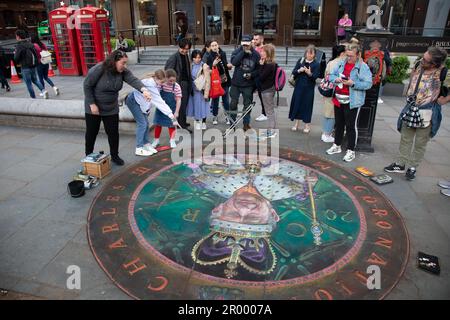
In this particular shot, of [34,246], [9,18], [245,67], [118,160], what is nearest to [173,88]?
[245,67]

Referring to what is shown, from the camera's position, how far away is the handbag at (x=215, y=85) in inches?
265

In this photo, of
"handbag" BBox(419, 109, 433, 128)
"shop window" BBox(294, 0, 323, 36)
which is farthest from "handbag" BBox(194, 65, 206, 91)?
"shop window" BBox(294, 0, 323, 36)

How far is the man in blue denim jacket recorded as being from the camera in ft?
17.4

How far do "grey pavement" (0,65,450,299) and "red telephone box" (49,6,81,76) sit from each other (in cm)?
683

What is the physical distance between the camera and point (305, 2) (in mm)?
16750

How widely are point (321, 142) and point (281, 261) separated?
3.71m

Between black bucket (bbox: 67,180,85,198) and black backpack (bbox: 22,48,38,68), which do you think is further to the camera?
black backpack (bbox: 22,48,38,68)

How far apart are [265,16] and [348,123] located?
1330 centimetres

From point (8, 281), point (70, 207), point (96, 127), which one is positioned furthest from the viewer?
point (96, 127)

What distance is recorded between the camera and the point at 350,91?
544 centimetres

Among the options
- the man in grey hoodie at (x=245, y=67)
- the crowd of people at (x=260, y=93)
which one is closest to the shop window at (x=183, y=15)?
the crowd of people at (x=260, y=93)

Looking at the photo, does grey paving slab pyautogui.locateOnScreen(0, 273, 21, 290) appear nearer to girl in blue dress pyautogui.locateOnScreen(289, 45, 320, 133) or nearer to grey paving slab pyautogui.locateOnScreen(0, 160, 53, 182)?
grey paving slab pyautogui.locateOnScreen(0, 160, 53, 182)

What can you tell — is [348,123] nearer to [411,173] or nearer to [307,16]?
[411,173]

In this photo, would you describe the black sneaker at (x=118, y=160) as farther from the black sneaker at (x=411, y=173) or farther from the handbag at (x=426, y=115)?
the handbag at (x=426, y=115)
